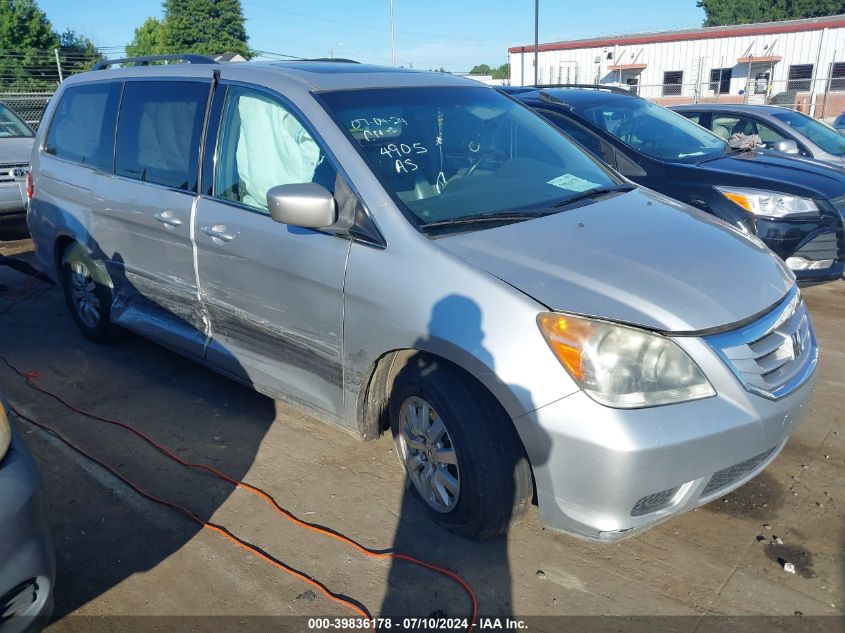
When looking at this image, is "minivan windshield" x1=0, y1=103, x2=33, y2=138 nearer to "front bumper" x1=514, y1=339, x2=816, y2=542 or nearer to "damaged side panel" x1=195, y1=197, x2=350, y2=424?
"damaged side panel" x1=195, y1=197, x2=350, y2=424

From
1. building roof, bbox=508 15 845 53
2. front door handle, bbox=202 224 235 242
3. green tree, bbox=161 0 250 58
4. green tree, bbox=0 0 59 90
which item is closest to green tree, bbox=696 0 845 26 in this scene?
building roof, bbox=508 15 845 53

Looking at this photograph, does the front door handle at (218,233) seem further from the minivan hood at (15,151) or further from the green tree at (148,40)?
the green tree at (148,40)

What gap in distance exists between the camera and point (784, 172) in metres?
5.78

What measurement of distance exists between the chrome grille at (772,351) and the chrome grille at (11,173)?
8.53 metres

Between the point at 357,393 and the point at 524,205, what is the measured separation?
115 centimetres

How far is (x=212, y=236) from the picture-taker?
378 centimetres

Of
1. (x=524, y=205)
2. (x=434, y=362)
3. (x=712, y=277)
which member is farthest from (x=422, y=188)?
(x=712, y=277)

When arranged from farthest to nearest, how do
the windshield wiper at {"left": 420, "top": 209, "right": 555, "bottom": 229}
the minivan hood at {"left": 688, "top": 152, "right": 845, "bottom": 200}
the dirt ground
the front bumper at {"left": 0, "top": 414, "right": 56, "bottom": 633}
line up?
the minivan hood at {"left": 688, "top": 152, "right": 845, "bottom": 200}
the windshield wiper at {"left": 420, "top": 209, "right": 555, "bottom": 229}
the dirt ground
the front bumper at {"left": 0, "top": 414, "right": 56, "bottom": 633}

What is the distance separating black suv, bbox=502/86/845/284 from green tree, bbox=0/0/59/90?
39.3 metres

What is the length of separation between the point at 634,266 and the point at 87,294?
13.3 feet

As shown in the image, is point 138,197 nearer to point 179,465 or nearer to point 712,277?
point 179,465

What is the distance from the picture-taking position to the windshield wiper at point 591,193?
3431 mm

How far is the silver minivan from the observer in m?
2.53

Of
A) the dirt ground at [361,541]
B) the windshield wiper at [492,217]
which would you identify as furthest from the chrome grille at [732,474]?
the windshield wiper at [492,217]
